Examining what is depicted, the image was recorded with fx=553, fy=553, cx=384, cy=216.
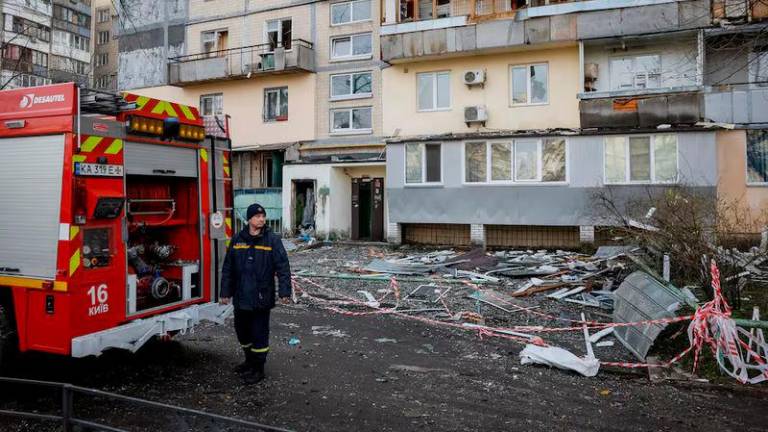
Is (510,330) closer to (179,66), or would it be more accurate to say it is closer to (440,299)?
(440,299)

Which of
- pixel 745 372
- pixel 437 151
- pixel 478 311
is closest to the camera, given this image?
pixel 745 372

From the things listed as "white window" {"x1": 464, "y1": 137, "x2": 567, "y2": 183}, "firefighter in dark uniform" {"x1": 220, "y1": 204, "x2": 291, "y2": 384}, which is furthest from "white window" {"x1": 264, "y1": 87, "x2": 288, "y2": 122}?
"firefighter in dark uniform" {"x1": 220, "y1": 204, "x2": 291, "y2": 384}

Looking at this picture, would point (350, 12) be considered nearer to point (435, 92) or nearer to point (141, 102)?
point (435, 92)

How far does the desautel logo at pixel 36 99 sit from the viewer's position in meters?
4.98

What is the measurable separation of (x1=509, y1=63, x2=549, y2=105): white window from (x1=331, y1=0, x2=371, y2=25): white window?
286 inches

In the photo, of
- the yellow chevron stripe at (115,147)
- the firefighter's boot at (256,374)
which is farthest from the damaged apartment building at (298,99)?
the yellow chevron stripe at (115,147)

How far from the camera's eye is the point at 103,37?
172 feet

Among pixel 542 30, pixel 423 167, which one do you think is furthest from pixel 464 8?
pixel 423 167

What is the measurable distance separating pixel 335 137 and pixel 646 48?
473 inches

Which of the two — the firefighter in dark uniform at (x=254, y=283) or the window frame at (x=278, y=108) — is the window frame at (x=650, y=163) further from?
the firefighter in dark uniform at (x=254, y=283)

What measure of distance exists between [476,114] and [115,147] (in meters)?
15.3

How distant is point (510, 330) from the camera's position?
8.13 metres

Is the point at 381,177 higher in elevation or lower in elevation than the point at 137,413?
higher

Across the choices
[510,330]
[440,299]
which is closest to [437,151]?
[440,299]
